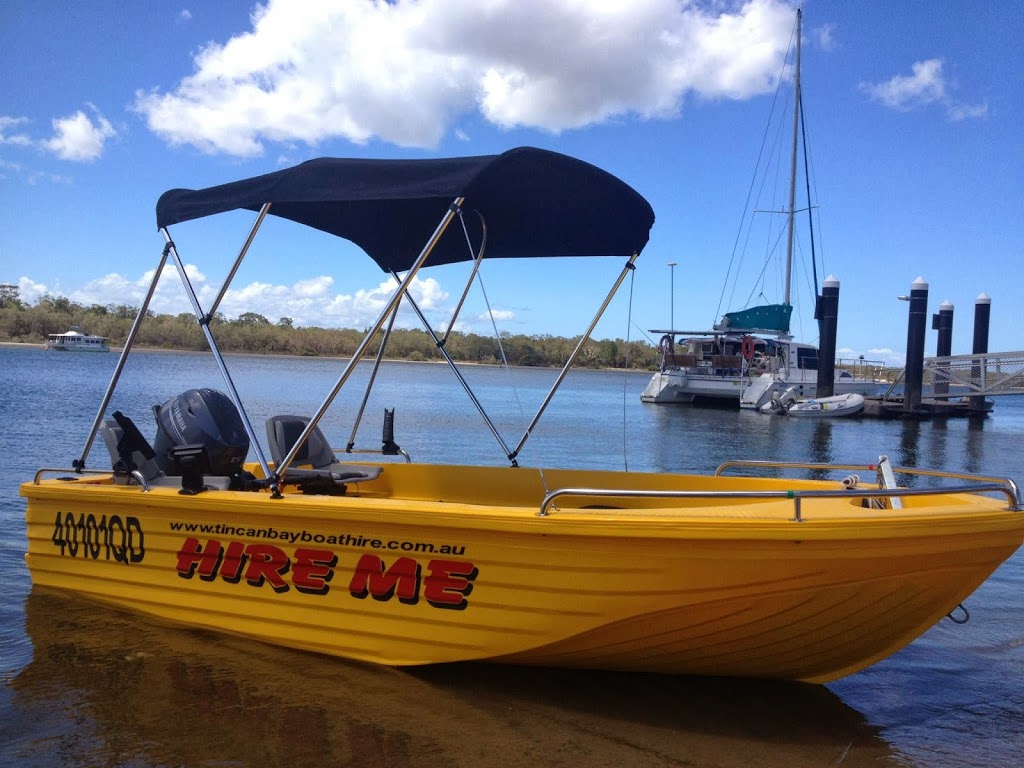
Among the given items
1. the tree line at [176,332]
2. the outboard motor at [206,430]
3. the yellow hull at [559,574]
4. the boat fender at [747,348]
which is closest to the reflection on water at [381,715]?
the yellow hull at [559,574]

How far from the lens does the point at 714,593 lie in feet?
12.4

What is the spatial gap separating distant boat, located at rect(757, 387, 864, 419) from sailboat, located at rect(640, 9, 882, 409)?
101cm

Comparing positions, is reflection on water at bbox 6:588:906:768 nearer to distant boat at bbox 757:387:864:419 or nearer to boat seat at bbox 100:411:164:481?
boat seat at bbox 100:411:164:481

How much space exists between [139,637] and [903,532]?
428 cm

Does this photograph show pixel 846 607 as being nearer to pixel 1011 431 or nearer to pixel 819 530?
pixel 819 530

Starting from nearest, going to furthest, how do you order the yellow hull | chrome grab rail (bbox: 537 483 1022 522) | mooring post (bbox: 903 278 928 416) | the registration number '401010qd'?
1. chrome grab rail (bbox: 537 483 1022 522)
2. the yellow hull
3. the registration number '401010qd'
4. mooring post (bbox: 903 278 928 416)

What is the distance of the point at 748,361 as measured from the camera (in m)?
36.7

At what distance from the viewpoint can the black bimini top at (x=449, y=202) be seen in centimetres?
445

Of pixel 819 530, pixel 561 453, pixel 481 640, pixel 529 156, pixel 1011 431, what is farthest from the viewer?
pixel 1011 431

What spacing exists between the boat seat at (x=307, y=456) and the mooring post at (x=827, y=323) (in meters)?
29.1

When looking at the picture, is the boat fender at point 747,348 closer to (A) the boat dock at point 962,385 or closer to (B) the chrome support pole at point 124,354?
(A) the boat dock at point 962,385

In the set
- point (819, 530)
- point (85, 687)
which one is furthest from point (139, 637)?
point (819, 530)

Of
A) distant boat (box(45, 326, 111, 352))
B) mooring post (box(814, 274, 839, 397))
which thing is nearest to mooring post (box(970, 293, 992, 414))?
mooring post (box(814, 274, 839, 397))

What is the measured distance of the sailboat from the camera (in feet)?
116
